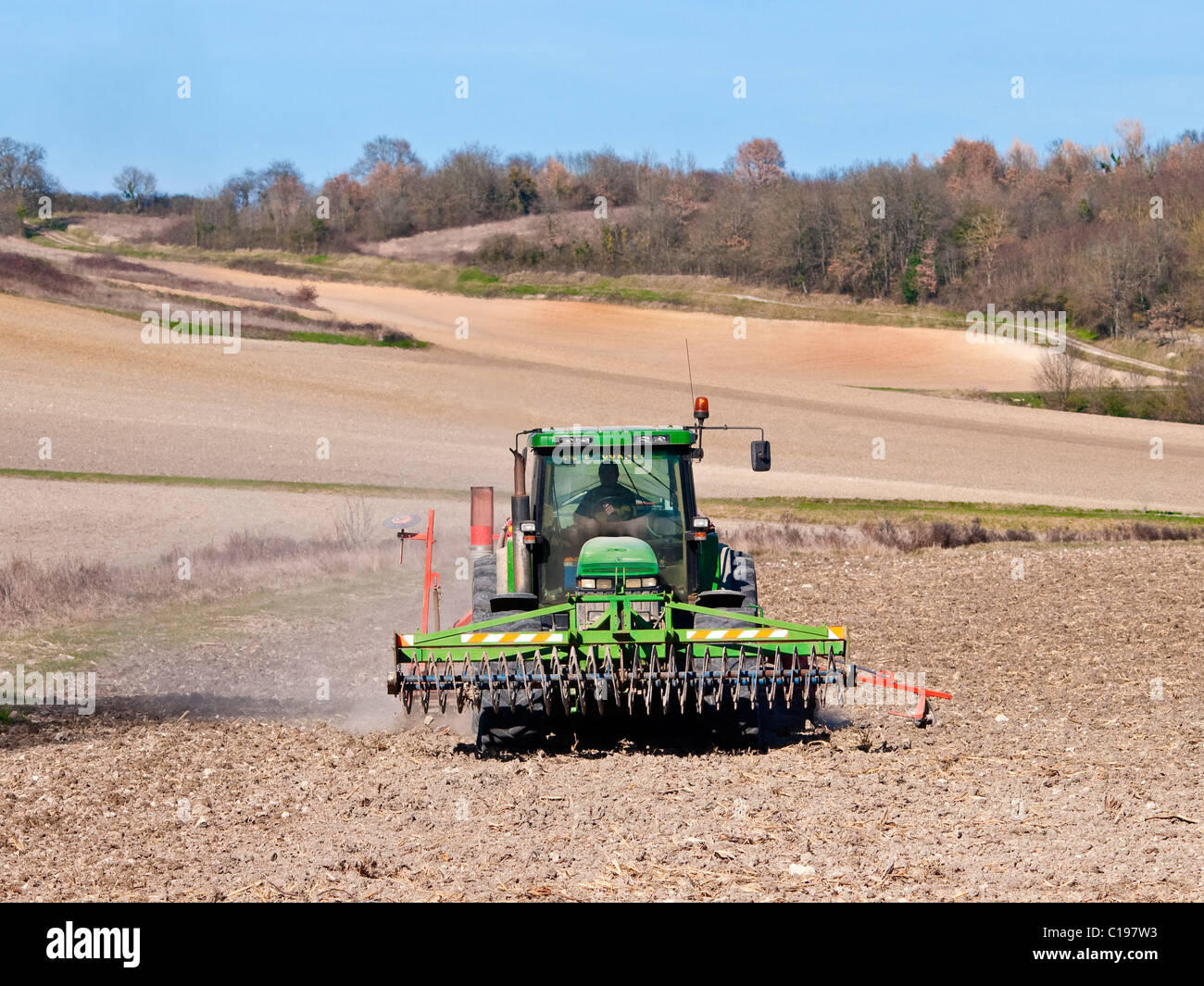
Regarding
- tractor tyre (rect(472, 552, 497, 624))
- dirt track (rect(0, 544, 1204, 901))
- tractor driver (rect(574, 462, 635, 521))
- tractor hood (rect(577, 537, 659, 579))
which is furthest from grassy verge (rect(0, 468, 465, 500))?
tractor hood (rect(577, 537, 659, 579))

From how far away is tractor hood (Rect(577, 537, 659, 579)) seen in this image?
9.81 metres

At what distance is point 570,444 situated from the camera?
420 inches

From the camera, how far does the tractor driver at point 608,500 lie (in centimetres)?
1046

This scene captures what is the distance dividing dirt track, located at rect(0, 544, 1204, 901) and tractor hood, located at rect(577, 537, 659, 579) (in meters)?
1.41

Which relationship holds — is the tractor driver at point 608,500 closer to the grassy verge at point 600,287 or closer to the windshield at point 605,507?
the windshield at point 605,507

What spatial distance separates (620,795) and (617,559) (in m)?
2.28

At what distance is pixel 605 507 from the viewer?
10.5 metres

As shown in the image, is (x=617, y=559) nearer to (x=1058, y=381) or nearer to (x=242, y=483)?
(x=242, y=483)

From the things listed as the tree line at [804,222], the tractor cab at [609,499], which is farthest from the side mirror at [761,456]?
the tree line at [804,222]

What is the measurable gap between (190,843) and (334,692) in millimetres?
5218

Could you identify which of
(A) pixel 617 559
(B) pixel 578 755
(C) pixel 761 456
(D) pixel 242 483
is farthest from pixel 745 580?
(D) pixel 242 483

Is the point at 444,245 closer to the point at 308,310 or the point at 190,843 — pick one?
the point at 308,310

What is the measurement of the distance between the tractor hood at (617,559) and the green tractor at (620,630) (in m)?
0.01
